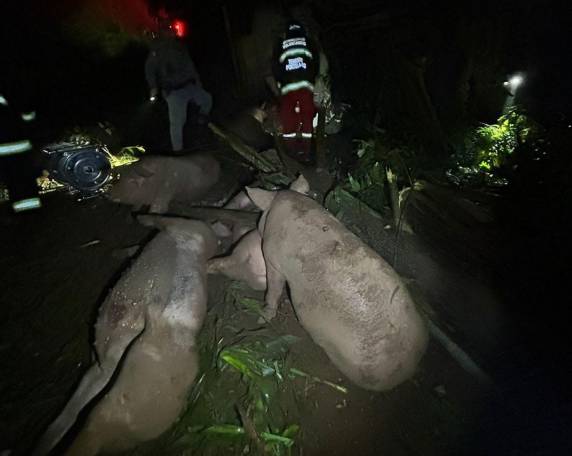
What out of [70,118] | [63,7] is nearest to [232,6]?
[70,118]

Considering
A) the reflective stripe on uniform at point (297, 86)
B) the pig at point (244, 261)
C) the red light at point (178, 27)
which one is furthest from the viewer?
the red light at point (178, 27)

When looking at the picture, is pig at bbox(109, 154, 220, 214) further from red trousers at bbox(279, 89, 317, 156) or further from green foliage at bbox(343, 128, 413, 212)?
green foliage at bbox(343, 128, 413, 212)

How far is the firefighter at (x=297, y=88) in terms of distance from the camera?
494cm

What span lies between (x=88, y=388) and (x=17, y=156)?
373cm

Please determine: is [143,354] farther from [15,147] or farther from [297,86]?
[297,86]

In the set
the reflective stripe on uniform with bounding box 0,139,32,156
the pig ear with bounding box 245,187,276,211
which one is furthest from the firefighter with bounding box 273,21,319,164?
the reflective stripe on uniform with bounding box 0,139,32,156

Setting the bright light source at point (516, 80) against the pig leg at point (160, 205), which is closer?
the pig leg at point (160, 205)

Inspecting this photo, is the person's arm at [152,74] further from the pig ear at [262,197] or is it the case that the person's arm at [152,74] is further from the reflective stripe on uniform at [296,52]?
the pig ear at [262,197]

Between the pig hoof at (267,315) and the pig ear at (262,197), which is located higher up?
the pig ear at (262,197)

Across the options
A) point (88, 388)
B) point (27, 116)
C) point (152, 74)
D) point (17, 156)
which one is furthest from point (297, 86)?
point (88, 388)

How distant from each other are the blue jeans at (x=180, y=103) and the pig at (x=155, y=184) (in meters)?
1.67

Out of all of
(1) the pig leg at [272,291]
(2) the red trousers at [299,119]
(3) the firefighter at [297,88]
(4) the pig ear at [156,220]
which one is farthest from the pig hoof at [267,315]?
(2) the red trousers at [299,119]

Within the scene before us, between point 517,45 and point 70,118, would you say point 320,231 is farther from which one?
point 70,118

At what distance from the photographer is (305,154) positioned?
523 centimetres
